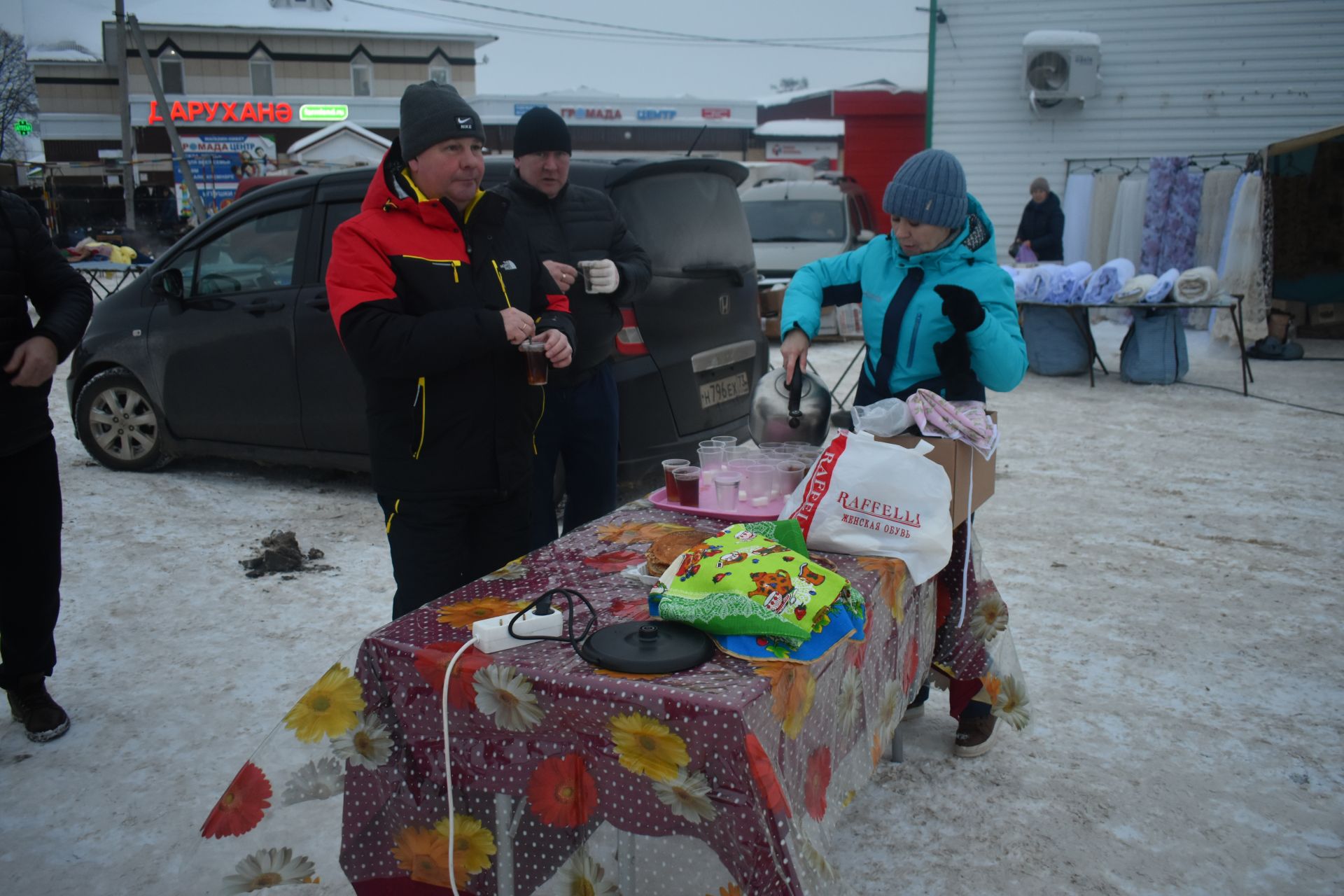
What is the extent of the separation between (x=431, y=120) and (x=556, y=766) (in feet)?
5.39

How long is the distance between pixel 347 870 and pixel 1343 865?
8.26 ft

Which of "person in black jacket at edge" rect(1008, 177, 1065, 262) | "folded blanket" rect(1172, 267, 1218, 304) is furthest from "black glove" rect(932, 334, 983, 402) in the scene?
"person in black jacket at edge" rect(1008, 177, 1065, 262)

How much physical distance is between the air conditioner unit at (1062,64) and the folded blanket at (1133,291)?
6166mm

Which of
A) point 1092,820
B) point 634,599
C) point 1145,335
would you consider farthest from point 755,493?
point 1145,335

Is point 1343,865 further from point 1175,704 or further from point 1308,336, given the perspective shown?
point 1308,336

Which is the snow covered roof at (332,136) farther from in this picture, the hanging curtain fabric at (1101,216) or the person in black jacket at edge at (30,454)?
the person in black jacket at edge at (30,454)

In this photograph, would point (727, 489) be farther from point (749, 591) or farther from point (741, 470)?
point (749, 591)

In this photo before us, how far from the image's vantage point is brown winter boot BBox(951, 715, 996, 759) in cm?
310

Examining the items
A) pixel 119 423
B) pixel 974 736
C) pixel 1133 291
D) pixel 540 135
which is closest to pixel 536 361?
pixel 540 135

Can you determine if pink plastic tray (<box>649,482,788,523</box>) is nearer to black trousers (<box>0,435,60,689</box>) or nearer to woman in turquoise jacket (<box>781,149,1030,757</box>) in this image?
woman in turquoise jacket (<box>781,149,1030,757</box>)

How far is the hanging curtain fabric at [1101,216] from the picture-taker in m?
14.0

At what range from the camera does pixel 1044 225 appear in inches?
519

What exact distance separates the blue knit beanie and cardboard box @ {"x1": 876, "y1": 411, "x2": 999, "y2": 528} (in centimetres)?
59

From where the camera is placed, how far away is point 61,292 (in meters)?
3.26
